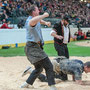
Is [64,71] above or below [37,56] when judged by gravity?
below

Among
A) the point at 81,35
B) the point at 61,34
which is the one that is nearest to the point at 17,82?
the point at 61,34

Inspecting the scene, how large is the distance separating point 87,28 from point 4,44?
56.6ft

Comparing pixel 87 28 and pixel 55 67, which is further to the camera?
pixel 87 28

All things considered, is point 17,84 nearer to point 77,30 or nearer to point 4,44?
point 4,44

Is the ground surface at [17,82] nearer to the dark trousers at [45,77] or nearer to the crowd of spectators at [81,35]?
the dark trousers at [45,77]

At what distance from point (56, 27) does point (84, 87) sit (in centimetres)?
217

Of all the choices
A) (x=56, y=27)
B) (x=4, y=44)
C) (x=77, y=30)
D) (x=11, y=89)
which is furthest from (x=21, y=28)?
(x=11, y=89)

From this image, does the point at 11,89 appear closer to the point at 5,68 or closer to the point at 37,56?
the point at 37,56

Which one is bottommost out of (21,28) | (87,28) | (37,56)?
(87,28)

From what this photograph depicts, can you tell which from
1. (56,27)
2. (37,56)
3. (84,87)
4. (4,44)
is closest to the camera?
(37,56)

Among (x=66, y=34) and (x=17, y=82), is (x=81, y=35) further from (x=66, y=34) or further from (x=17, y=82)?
(x=17, y=82)

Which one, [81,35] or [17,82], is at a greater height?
[17,82]

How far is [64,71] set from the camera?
640cm

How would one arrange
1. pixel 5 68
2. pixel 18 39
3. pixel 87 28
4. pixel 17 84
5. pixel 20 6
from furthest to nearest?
pixel 87 28 → pixel 20 6 → pixel 18 39 → pixel 5 68 → pixel 17 84
